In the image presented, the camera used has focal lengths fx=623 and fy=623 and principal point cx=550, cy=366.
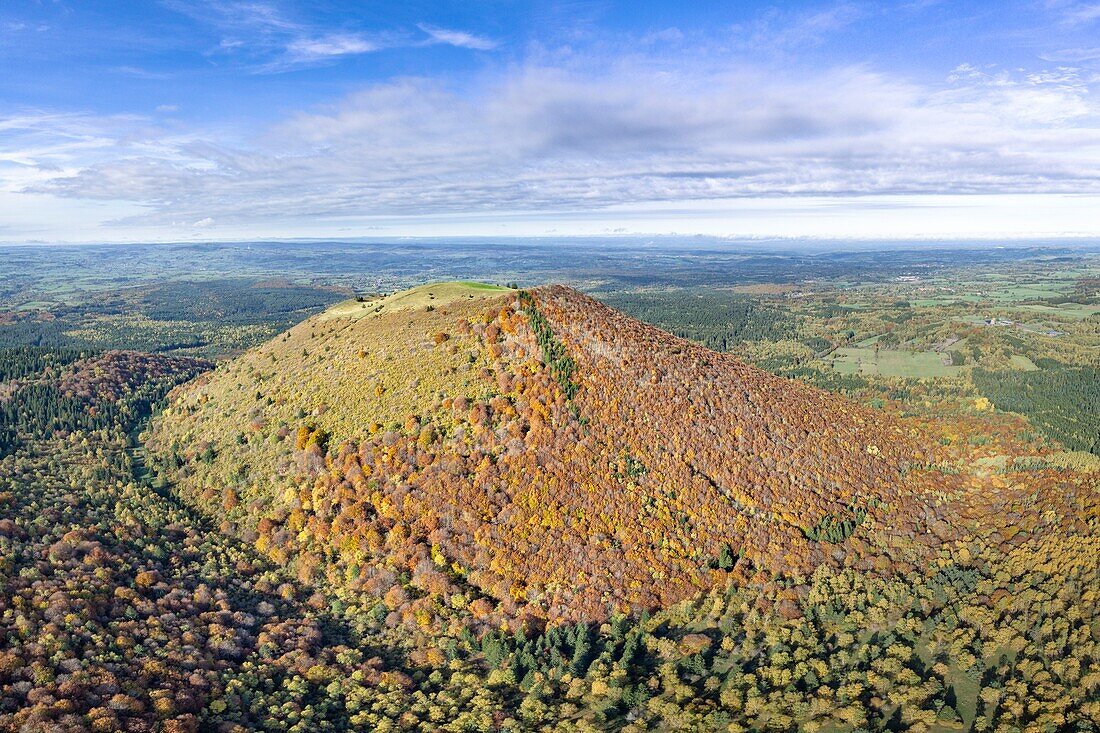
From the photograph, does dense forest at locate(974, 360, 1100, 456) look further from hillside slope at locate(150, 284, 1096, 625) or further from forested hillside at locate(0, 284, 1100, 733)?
hillside slope at locate(150, 284, 1096, 625)

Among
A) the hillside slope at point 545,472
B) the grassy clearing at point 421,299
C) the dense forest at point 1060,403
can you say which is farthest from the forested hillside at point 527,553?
the dense forest at point 1060,403

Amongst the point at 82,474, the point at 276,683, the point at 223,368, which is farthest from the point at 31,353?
the point at 276,683

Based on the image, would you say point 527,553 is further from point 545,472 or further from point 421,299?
point 421,299

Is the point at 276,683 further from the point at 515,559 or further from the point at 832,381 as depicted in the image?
the point at 832,381

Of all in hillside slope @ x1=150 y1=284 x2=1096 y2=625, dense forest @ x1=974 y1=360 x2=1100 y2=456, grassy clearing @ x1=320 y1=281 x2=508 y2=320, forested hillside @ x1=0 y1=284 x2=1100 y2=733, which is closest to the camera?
forested hillside @ x1=0 y1=284 x2=1100 y2=733

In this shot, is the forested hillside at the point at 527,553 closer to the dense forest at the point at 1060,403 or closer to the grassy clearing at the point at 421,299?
the grassy clearing at the point at 421,299

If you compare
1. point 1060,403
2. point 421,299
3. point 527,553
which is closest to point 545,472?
point 527,553

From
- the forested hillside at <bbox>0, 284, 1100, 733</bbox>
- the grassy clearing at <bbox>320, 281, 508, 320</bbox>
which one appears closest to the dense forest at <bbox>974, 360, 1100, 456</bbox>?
the forested hillside at <bbox>0, 284, 1100, 733</bbox>
